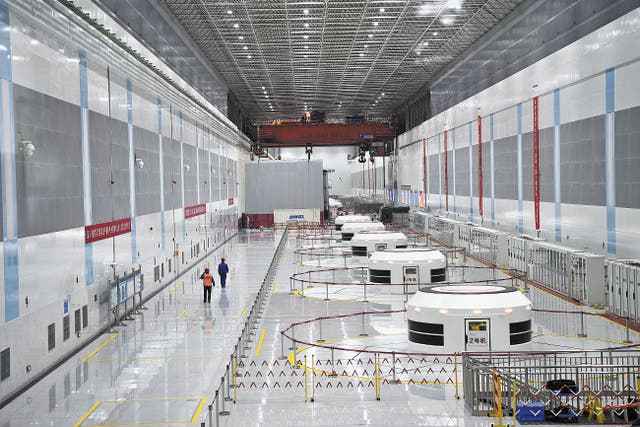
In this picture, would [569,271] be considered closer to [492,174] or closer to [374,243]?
[374,243]

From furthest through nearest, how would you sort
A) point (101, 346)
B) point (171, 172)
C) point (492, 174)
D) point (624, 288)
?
1. point (492, 174)
2. point (171, 172)
3. point (624, 288)
4. point (101, 346)

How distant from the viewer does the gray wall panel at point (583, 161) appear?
Result: 2952cm

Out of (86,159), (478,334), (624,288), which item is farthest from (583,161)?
(86,159)

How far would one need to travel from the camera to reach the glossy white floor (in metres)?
15.6

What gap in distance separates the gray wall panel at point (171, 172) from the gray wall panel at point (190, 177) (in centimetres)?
198

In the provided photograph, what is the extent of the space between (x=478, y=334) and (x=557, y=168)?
16.0 meters

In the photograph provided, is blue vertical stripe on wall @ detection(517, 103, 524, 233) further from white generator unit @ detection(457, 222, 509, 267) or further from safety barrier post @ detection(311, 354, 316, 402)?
safety barrier post @ detection(311, 354, 316, 402)

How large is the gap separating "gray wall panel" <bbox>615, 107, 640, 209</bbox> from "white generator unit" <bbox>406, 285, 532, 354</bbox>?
307 inches

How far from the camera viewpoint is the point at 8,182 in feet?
60.2

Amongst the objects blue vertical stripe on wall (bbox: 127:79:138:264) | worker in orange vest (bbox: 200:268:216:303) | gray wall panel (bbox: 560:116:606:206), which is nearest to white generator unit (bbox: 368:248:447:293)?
gray wall panel (bbox: 560:116:606:206)

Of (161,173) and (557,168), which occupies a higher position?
(161,173)

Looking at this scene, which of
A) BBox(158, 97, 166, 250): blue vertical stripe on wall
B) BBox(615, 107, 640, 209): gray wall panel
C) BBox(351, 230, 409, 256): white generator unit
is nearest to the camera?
BBox(615, 107, 640, 209): gray wall panel

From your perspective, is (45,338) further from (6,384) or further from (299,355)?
(299,355)

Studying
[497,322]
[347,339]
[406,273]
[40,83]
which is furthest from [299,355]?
[406,273]
